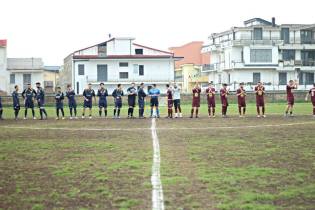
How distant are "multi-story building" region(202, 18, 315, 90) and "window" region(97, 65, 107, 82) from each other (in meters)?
18.0

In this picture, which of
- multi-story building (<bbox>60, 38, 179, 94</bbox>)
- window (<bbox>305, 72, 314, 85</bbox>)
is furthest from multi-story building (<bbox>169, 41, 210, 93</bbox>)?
window (<bbox>305, 72, 314, 85</bbox>)

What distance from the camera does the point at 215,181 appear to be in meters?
9.22

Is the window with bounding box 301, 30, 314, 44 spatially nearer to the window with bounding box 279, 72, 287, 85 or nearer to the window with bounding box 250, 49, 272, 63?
the window with bounding box 279, 72, 287, 85

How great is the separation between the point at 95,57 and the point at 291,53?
→ 29.1 m

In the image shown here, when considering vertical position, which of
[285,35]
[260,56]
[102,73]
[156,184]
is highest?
[285,35]

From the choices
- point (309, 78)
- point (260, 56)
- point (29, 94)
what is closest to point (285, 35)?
point (260, 56)

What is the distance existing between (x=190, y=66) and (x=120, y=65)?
26.1 metres

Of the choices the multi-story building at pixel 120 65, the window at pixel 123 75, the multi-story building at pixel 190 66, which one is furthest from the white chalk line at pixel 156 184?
the multi-story building at pixel 190 66

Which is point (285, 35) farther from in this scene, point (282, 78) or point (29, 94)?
point (29, 94)

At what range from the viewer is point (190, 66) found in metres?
100

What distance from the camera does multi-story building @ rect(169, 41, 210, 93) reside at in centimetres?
9525

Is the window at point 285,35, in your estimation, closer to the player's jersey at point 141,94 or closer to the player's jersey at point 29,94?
the player's jersey at point 141,94

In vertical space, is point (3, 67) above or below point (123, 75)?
above

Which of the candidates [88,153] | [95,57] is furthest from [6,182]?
[95,57]
